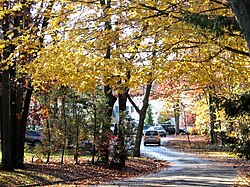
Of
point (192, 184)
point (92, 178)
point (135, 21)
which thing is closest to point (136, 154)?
point (92, 178)

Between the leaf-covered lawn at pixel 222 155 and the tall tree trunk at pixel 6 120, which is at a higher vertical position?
the tall tree trunk at pixel 6 120

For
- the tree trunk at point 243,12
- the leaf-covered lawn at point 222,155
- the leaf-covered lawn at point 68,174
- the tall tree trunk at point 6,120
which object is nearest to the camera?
the tree trunk at point 243,12

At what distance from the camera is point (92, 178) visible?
1598cm

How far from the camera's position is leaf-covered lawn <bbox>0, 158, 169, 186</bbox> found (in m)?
13.6

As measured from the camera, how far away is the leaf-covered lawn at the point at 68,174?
44.5ft

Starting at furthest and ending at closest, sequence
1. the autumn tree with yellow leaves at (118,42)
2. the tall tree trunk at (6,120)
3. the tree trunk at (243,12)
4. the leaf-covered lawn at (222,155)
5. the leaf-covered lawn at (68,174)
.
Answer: the tall tree trunk at (6,120)
the leaf-covered lawn at (222,155)
the leaf-covered lawn at (68,174)
the autumn tree with yellow leaves at (118,42)
the tree trunk at (243,12)

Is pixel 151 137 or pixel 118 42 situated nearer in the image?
pixel 118 42

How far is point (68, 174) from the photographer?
631 inches

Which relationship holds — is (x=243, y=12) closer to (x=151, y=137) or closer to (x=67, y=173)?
(x=67, y=173)

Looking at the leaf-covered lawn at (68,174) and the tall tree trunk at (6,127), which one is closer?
the leaf-covered lawn at (68,174)

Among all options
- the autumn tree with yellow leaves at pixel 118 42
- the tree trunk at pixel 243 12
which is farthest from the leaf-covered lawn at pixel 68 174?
the tree trunk at pixel 243 12

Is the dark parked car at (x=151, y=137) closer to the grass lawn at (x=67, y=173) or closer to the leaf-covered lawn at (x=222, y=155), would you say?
the leaf-covered lawn at (x=222, y=155)

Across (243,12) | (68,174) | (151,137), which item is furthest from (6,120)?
(151,137)

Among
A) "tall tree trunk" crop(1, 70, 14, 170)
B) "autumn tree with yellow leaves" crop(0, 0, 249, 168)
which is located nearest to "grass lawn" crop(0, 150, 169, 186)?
"tall tree trunk" crop(1, 70, 14, 170)
